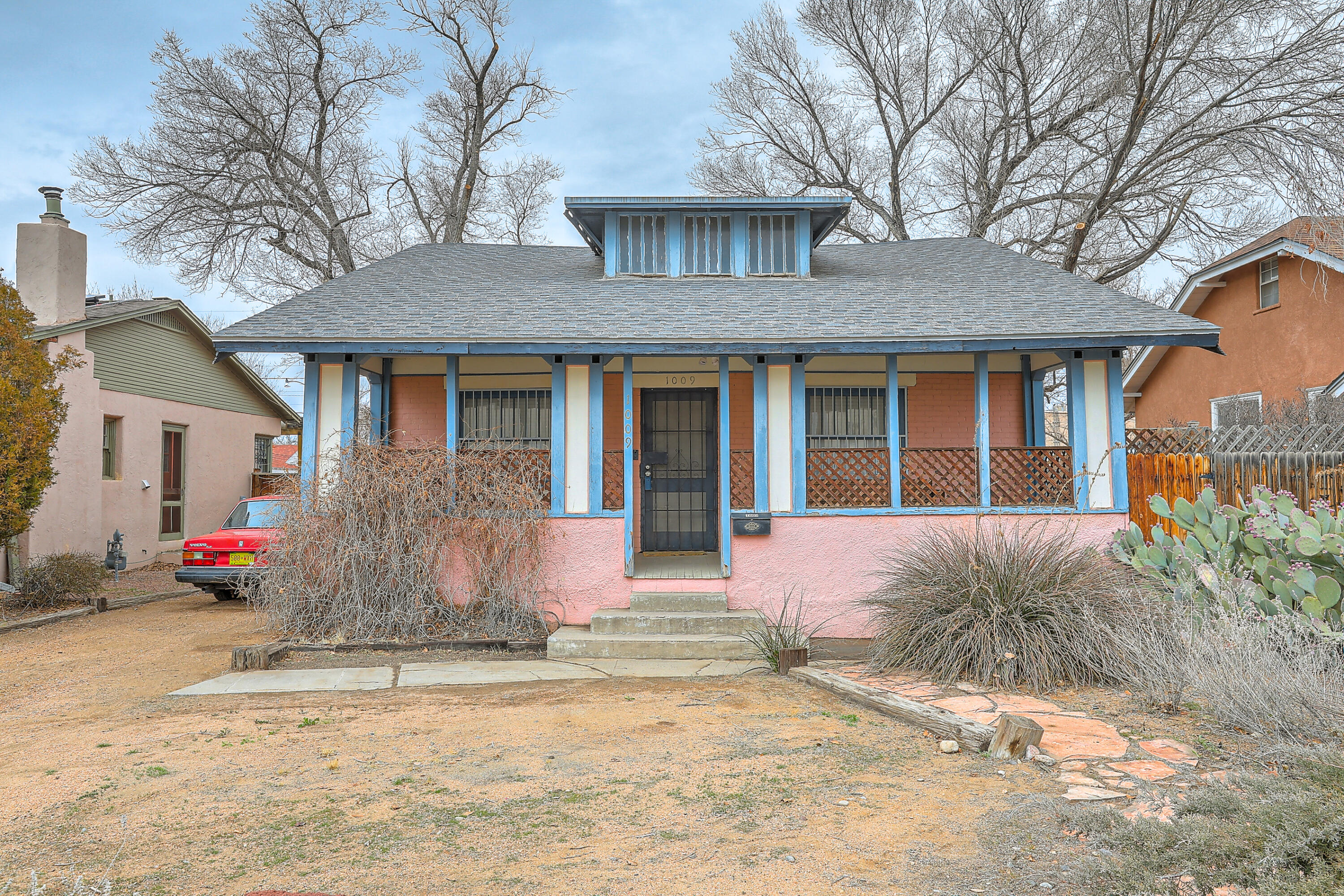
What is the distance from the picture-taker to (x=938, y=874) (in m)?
3.50

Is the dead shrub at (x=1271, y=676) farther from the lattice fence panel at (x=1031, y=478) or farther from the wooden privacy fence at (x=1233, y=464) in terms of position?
the lattice fence panel at (x=1031, y=478)

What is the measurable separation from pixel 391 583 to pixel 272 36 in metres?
19.8

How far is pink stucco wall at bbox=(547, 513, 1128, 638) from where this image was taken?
30.4ft

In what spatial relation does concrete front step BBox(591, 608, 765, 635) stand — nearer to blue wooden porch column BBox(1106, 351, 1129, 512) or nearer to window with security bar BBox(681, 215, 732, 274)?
blue wooden porch column BBox(1106, 351, 1129, 512)

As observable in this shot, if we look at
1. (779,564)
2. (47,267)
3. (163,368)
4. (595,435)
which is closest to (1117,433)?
(779,564)

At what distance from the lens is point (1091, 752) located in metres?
5.00

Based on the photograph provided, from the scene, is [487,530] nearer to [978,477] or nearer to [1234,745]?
[978,477]

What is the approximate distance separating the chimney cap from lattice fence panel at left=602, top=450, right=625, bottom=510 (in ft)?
37.0

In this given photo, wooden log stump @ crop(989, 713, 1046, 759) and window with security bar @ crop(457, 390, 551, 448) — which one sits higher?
window with security bar @ crop(457, 390, 551, 448)

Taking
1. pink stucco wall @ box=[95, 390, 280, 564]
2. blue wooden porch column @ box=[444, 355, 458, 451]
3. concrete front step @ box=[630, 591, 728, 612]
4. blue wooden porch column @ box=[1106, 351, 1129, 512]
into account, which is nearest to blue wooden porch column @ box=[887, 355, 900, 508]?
concrete front step @ box=[630, 591, 728, 612]

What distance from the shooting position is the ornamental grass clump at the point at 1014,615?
257 inches

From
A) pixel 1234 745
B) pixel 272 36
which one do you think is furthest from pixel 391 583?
pixel 272 36

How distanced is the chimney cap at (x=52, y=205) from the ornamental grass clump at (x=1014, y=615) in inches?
596

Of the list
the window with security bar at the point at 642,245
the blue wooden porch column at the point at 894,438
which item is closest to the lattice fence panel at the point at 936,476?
the blue wooden porch column at the point at 894,438
